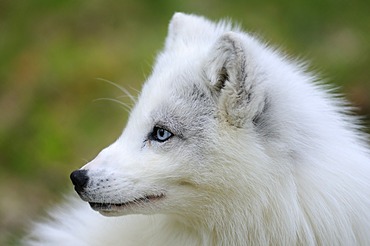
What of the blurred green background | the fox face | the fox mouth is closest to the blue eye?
the fox face

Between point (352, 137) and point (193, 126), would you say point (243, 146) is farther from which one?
point (352, 137)

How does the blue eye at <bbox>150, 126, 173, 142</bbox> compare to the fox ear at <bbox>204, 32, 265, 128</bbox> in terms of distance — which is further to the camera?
the blue eye at <bbox>150, 126, 173, 142</bbox>

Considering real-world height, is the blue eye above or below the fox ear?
below

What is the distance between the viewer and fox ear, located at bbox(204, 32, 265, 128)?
3.15 metres

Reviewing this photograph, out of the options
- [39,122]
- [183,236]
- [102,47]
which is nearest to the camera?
[183,236]

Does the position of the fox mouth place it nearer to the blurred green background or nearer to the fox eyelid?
the fox eyelid

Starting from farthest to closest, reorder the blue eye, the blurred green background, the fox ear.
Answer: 1. the blurred green background
2. the blue eye
3. the fox ear

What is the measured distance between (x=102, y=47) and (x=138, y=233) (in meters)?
3.99

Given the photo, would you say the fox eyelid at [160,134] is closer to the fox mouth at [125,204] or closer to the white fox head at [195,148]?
the white fox head at [195,148]

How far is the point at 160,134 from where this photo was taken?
328cm

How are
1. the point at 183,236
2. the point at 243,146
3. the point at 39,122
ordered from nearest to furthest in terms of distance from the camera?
the point at 243,146
the point at 183,236
the point at 39,122

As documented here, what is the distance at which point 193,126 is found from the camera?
3.24m

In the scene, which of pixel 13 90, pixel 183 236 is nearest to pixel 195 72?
pixel 183 236

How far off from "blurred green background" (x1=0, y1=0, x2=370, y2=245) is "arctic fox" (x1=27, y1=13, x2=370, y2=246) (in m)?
3.07
